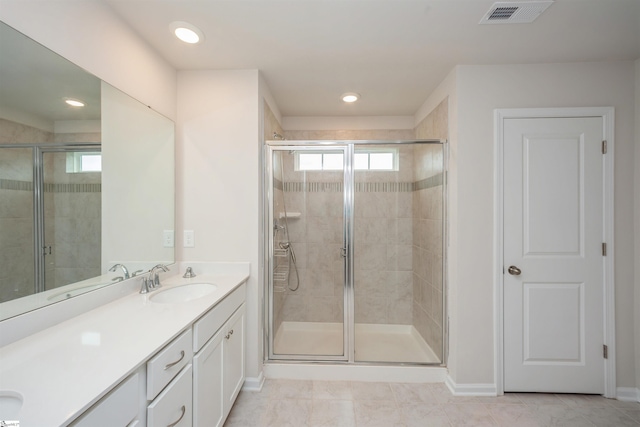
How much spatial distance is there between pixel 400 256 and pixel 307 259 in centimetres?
92

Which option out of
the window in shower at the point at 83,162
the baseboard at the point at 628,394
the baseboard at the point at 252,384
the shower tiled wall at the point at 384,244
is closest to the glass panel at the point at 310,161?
the shower tiled wall at the point at 384,244

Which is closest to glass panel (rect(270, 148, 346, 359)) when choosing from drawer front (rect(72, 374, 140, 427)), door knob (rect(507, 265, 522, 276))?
door knob (rect(507, 265, 522, 276))

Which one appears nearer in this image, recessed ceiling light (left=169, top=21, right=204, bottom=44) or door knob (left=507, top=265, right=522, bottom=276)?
recessed ceiling light (left=169, top=21, right=204, bottom=44)

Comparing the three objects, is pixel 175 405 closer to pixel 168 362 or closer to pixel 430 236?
pixel 168 362

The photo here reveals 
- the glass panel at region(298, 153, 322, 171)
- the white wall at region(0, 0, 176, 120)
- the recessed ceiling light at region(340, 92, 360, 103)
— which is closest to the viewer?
the white wall at region(0, 0, 176, 120)

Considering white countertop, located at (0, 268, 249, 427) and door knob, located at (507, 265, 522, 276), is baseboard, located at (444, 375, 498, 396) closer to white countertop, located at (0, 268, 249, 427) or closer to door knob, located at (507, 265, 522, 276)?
door knob, located at (507, 265, 522, 276)

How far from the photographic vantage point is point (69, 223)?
4.34 feet

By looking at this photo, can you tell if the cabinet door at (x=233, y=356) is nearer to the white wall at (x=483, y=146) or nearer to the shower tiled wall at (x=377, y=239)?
the shower tiled wall at (x=377, y=239)

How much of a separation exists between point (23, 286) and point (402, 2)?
2.24m

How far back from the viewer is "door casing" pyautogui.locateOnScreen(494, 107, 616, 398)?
2006 millimetres

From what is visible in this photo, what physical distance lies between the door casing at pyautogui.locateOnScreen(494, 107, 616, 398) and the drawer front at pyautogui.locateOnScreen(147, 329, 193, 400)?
2144mm

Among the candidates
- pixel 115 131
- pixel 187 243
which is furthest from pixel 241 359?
pixel 115 131

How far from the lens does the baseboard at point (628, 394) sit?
197 cm

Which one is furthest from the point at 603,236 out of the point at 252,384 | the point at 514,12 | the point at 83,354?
the point at 83,354
